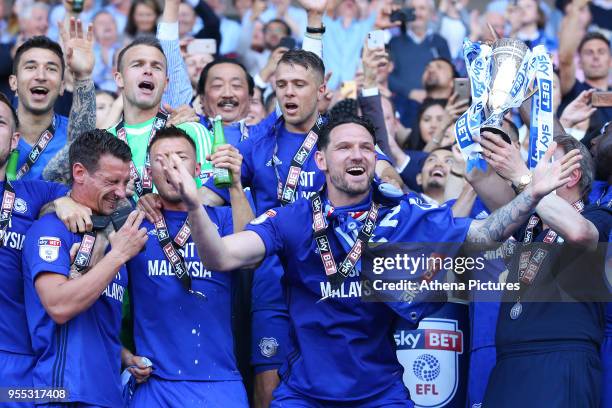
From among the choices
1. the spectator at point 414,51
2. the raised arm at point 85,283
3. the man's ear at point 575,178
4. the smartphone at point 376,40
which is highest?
the spectator at point 414,51

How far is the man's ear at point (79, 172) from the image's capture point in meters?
7.38

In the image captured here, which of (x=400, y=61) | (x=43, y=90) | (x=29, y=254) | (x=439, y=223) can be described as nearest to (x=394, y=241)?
(x=439, y=223)

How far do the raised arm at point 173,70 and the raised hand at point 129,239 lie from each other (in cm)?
271

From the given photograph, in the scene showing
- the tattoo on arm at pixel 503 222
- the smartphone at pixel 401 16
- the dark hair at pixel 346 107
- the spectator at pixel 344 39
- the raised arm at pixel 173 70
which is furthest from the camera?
the spectator at pixel 344 39

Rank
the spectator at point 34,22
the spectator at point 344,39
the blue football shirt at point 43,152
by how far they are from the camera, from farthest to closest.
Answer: the spectator at point 344,39 → the spectator at point 34,22 → the blue football shirt at point 43,152

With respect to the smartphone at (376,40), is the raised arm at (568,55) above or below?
above

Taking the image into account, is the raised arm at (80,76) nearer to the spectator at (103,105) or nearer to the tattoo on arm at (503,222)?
the spectator at (103,105)

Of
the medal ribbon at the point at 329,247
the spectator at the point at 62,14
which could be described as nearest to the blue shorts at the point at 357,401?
the medal ribbon at the point at 329,247

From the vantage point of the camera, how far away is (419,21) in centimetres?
1373

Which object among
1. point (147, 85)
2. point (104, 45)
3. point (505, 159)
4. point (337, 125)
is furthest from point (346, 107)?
point (104, 45)

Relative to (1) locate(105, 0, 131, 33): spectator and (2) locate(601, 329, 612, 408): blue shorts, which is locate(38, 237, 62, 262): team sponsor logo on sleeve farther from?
(1) locate(105, 0, 131, 33): spectator

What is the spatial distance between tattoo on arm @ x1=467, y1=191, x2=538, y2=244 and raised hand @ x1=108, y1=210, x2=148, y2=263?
78.6 inches

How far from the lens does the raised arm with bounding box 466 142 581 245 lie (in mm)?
6715

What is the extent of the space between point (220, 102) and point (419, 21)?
4794 millimetres
